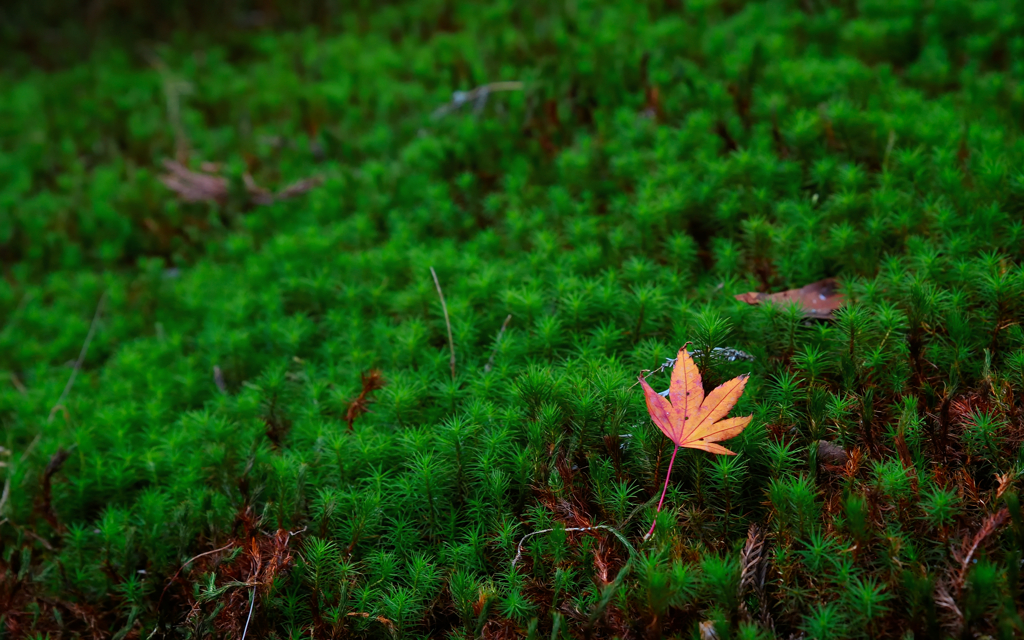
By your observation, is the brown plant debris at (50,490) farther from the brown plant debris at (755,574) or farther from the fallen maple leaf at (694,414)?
the brown plant debris at (755,574)

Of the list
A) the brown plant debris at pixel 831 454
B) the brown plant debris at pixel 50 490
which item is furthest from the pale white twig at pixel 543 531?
the brown plant debris at pixel 50 490

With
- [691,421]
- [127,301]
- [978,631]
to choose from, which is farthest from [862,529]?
[127,301]

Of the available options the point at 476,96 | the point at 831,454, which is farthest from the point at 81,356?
the point at 831,454

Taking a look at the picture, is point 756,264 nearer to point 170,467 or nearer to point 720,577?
point 720,577

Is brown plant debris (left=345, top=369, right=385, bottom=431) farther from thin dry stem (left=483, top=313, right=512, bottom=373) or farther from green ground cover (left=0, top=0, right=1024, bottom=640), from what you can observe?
thin dry stem (left=483, top=313, right=512, bottom=373)

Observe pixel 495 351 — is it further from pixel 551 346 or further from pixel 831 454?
pixel 831 454

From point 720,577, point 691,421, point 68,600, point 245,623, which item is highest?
point 691,421
